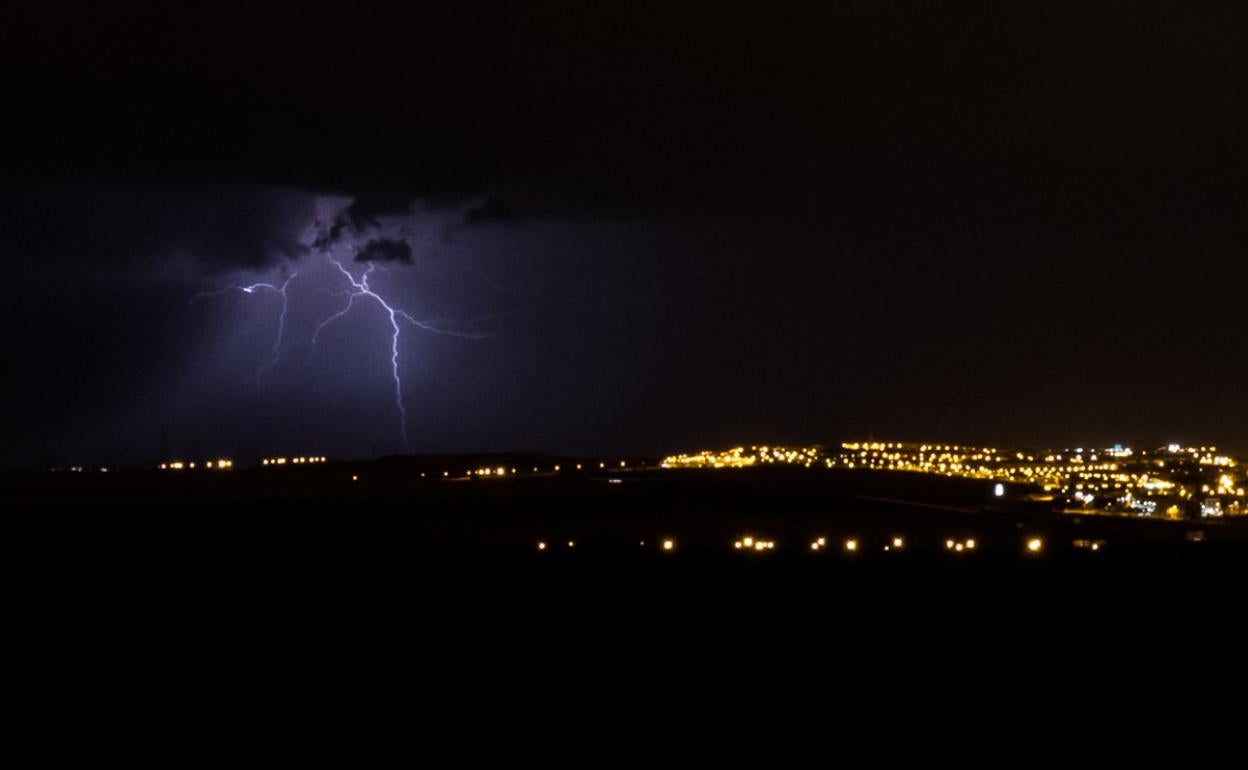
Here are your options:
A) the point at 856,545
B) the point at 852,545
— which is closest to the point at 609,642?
the point at 852,545

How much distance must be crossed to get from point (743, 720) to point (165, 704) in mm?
6808

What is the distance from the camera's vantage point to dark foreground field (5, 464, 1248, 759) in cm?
1495

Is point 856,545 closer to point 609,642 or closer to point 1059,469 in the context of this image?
point 609,642

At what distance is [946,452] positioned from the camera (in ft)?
355

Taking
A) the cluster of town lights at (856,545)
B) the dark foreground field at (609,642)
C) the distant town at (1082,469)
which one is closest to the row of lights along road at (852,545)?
the cluster of town lights at (856,545)

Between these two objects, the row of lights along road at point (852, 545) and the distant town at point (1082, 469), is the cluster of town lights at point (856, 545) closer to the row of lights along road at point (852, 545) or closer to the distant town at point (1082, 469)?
the row of lights along road at point (852, 545)

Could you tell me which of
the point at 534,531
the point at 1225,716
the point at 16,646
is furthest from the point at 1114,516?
the point at 16,646

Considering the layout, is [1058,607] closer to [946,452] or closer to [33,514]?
[33,514]

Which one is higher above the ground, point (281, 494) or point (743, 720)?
point (281, 494)

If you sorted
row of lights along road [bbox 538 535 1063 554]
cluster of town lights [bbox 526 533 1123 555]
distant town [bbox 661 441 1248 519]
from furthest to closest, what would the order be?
1. distant town [bbox 661 441 1248 519]
2. row of lights along road [bbox 538 535 1063 554]
3. cluster of town lights [bbox 526 533 1123 555]

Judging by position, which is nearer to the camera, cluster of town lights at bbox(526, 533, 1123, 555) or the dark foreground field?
the dark foreground field

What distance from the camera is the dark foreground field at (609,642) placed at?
15.0m

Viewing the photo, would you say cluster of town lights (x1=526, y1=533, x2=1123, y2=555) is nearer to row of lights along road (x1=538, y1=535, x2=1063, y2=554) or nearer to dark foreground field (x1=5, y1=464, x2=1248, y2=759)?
row of lights along road (x1=538, y1=535, x2=1063, y2=554)

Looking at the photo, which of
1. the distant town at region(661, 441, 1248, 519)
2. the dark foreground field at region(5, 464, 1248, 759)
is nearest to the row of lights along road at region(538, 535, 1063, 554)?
the dark foreground field at region(5, 464, 1248, 759)
